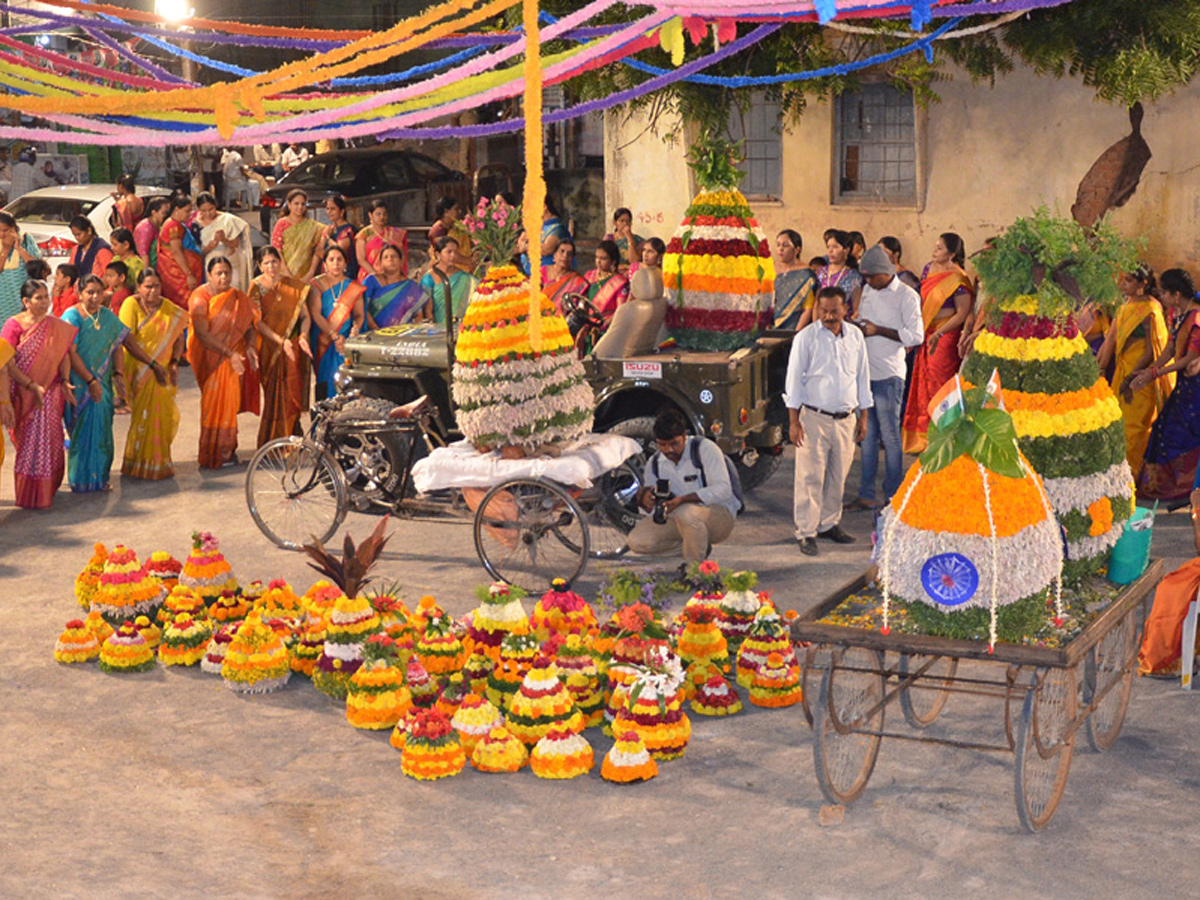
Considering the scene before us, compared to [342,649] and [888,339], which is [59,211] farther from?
[342,649]

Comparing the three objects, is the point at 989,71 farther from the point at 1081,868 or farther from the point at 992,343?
the point at 1081,868

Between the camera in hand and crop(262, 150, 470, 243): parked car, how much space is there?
13582 millimetres

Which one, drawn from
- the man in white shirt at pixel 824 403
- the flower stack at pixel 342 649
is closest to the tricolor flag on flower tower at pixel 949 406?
the flower stack at pixel 342 649

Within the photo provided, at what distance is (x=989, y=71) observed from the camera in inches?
539

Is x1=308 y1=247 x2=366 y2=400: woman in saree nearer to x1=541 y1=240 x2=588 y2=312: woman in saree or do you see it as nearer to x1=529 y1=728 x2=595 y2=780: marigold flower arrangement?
x1=541 y1=240 x2=588 y2=312: woman in saree

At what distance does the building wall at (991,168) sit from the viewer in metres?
13.4

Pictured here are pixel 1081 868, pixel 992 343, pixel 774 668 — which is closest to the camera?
pixel 1081 868

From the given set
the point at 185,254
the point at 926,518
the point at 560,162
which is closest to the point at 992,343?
the point at 926,518

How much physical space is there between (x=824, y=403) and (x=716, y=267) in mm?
1330

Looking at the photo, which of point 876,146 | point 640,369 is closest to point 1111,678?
point 640,369

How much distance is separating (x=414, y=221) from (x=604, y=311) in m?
11.9

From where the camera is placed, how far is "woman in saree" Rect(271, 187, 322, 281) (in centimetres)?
1468

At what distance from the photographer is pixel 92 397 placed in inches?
425

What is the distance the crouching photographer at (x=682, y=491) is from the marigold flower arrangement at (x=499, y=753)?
258cm
